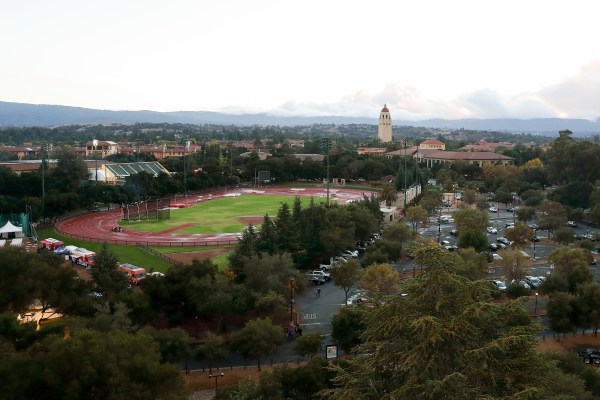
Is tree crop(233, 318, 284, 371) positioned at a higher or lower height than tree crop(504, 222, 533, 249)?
lower

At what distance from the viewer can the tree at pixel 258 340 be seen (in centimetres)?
2219

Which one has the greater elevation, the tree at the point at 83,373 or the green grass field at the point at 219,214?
the tree at the point at 83,373

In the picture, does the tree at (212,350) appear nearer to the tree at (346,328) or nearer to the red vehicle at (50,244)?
the tree at (346,328)

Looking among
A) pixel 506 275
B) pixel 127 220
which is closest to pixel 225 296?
pixel 506 275

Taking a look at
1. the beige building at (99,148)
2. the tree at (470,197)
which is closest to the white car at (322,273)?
the tree at (470,197)

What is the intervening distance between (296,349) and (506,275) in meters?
15.6

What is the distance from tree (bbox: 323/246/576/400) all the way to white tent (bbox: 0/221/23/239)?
1593 inches

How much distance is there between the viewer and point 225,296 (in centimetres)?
2553

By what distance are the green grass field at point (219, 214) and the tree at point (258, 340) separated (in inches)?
1151

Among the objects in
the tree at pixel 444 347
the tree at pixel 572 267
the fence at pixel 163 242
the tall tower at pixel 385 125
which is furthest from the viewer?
the tall tower at pixel 385 125

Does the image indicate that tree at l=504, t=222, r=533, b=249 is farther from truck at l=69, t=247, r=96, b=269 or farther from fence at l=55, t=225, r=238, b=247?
truck at l=69, t=247, r=96, b=269

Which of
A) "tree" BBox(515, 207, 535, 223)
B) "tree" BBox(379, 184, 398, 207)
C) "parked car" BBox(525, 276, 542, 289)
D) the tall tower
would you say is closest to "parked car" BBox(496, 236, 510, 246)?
"tree" BBox(515, 207, 535, 223)

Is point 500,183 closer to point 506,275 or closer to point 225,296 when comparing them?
point 506,275

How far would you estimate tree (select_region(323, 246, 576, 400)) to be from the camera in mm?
10586
